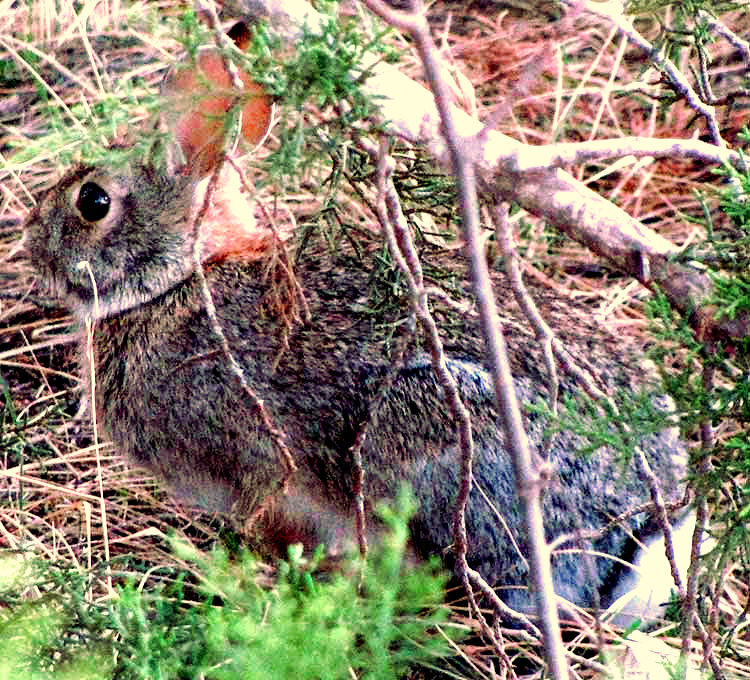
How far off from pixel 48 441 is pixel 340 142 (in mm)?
2120

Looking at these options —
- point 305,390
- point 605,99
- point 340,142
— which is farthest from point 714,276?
point 605,99

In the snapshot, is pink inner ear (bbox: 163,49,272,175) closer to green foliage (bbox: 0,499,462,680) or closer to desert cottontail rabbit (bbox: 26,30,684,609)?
desert cottontail rabbit (bbox: 26,30,684,609)

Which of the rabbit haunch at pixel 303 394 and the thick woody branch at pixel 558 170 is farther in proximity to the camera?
the rabbit haunch at pixel 303 394

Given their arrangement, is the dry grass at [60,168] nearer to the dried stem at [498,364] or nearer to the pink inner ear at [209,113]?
the pink inner ear at [209,113]

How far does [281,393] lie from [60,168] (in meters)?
1.39

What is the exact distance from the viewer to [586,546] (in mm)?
3830

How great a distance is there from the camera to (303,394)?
13.1 feet

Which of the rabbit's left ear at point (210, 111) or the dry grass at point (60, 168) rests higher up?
the rabbit's left ear at point (210, 111)

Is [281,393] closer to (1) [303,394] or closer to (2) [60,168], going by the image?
(1) [303,394]

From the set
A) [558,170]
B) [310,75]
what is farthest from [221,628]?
[558,170]

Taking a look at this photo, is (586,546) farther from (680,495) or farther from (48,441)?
(48,441)

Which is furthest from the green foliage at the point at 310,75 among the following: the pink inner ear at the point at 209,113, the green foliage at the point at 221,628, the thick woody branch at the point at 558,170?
the green foliage at the point at 221,628

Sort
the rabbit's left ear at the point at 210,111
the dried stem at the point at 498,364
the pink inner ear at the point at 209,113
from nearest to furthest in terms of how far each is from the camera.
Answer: the dried stem at the point at 498,364 → the rabbit's left ear at the point at 210,111 → the pink inner ear at the point at 209,113

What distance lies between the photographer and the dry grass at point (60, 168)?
4.23 metres
